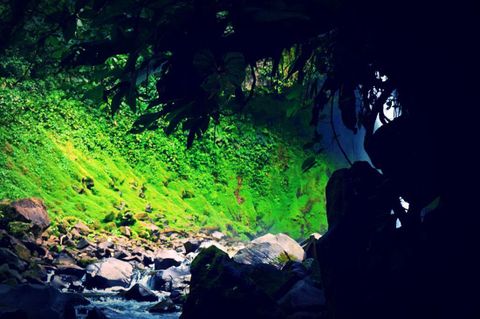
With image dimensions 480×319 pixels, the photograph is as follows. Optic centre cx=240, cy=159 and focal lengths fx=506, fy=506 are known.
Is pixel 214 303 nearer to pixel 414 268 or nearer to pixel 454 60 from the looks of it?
pixel 414 268

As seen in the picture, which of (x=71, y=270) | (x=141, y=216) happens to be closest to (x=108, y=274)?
(x=71, y=270)

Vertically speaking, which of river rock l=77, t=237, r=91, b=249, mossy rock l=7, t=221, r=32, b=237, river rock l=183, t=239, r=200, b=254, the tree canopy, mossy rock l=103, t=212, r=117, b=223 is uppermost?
mossy rock l=103, t=212, r=117, b=223

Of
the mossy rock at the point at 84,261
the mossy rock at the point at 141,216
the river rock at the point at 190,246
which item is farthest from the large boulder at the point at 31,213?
the river rock at the point at 190,246

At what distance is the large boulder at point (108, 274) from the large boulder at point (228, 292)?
17.2 feet

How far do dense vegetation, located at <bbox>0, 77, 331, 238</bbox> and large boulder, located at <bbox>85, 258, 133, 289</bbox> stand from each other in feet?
10.6

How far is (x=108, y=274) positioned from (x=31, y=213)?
3045 millimetres

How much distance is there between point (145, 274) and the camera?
45.0 feet

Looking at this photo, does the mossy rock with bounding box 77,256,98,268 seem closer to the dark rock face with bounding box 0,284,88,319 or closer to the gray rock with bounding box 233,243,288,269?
the gray rock with bounding box 233,243,288,269

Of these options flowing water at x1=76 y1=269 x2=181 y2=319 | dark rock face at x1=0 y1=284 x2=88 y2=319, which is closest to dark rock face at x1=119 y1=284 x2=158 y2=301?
flowing water at x1=76 y1=269 x2=181 y2=319

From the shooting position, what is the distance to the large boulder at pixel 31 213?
13.1 metres

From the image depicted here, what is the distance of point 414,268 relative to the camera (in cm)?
326

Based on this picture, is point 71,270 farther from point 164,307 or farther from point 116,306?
point 164,307

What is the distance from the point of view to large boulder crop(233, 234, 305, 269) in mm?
11258

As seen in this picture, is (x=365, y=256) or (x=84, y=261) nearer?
(x=365, y=256)
